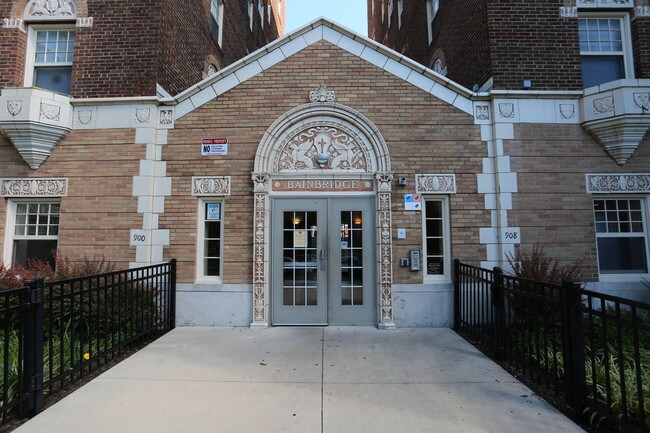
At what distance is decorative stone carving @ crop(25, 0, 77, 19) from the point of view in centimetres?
732

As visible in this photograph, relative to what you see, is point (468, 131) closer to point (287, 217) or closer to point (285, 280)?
point (287, 217)

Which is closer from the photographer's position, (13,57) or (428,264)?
(428,264)

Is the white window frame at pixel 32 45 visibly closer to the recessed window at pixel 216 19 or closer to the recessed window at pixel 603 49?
the recessed window at pixel 216 19

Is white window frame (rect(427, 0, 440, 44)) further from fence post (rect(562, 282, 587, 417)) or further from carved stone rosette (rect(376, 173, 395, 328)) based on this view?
fence post (rect(562, 282, 587, 417))

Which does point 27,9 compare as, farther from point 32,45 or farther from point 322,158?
point 322,158

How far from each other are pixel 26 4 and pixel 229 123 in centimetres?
494

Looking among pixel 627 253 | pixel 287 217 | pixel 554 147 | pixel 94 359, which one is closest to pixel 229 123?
pixel 287 217

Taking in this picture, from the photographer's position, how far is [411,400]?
372 cm

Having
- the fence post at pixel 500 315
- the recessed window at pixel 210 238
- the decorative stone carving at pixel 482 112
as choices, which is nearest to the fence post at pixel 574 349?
the fence post at pixel 500 315

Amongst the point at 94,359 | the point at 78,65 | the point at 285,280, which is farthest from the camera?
the point at 78,65

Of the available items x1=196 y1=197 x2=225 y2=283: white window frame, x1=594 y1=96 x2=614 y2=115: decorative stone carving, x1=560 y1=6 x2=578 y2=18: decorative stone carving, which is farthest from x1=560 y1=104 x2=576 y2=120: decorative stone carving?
x1=196 y1=197 x2=225 y2=283: white window frame

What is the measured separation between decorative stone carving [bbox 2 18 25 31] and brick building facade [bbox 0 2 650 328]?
1877mm

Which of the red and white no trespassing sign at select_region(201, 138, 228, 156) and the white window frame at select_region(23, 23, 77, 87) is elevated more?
the white window frame at select_region(23, 23, 77, 87)

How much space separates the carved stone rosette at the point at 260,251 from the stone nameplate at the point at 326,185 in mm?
298
